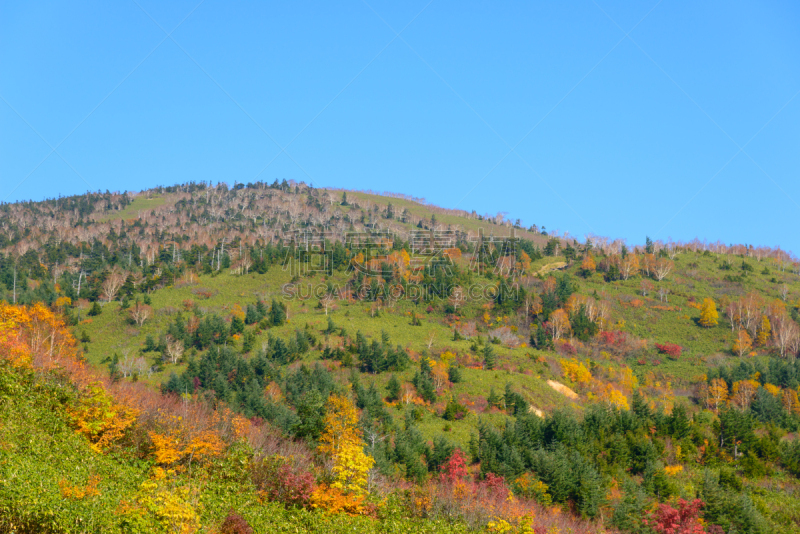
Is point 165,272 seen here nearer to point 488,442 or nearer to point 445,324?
point 445,324

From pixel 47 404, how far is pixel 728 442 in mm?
62824

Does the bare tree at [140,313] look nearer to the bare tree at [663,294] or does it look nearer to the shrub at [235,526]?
the shrub at [235,526]

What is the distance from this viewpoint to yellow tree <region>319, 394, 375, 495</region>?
3406cm

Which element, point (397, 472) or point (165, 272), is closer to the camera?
point (397, 472)

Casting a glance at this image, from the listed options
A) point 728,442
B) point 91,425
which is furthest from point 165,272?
point 728,442

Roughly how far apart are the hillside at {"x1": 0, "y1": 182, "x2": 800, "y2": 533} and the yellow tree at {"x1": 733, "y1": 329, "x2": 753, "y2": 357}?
47cm

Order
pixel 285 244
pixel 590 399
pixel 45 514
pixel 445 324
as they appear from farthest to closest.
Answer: pixel 285 244 < pixel 445 324 < pixel 590 399 < pixel 45 514

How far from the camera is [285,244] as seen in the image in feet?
513

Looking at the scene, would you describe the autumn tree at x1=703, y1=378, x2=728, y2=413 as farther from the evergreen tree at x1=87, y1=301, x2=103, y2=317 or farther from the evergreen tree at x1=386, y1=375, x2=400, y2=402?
the evergreen tree at x1=87, y1=301, x2=103, y2=317

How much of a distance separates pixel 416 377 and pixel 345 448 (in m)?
40.5

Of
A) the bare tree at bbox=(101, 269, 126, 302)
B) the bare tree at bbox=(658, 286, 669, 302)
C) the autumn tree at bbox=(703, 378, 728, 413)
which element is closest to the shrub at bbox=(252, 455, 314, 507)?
the autumn tree at bbox=(703, 378, 728, 413)

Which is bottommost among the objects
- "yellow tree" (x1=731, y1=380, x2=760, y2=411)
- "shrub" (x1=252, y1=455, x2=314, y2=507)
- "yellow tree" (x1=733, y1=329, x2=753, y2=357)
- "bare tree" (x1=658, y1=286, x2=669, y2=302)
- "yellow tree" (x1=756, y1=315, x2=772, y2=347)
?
"shrub" (x1=252, y1=455, x2=314, y2=507)

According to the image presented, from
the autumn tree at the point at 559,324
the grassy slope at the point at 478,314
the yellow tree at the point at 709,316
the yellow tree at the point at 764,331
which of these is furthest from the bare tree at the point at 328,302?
the yellow tree at the point at 764,331

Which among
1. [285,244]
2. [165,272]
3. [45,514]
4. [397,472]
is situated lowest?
[397,472]
